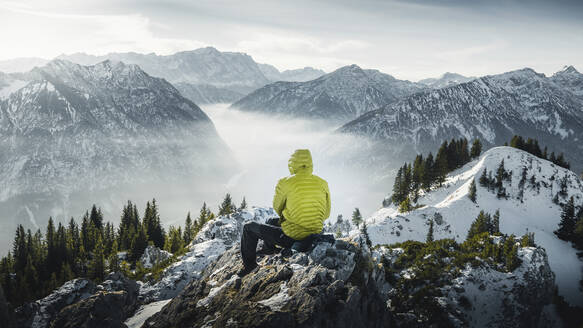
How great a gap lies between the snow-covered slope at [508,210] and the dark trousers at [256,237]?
61.0 m

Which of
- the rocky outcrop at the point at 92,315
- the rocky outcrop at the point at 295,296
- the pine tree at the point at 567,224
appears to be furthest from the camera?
the pine tree at the point at 567,224

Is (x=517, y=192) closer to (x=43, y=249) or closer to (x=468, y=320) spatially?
(x=468, y=320)

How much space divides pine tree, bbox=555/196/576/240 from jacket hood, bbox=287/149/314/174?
9284 centimetres

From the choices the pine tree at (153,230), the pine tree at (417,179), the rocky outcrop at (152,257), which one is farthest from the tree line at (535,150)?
the rocky outcrop at (152,257)

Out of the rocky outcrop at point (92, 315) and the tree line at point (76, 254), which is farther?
the tree line at point (76, 254)

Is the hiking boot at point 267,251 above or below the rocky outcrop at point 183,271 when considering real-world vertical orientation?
above

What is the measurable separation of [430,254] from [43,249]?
88916 mm

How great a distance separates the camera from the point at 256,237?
13.7 meters

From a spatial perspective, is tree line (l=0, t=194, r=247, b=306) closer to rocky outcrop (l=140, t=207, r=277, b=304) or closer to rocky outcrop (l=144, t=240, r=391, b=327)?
rocky outcrop (l=140, t=207, r=277, b=304)

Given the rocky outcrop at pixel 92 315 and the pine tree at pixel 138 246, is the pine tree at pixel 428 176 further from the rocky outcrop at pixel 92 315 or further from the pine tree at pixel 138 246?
the rocky outcrop at pixel 92 315

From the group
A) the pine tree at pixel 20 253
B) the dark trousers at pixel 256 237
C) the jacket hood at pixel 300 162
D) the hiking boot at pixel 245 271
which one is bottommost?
the pine tree at pixel 20 253

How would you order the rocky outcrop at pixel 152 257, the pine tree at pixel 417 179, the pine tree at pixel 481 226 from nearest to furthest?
the rocky outcrop at pixel 152 257, the pine tree at pixel 481 226, the pine tree at pixel 417 179

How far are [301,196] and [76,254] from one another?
3192 inches

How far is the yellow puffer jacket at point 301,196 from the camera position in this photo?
12.0 m
